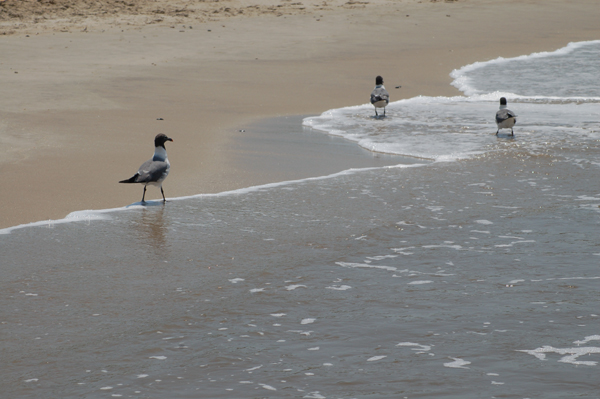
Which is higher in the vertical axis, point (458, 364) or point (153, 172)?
point (153, 172)

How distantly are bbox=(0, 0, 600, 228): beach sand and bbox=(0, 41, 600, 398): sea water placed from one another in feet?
4.10

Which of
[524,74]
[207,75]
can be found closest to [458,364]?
[207,75]

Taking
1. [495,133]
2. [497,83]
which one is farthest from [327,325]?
[497,83]

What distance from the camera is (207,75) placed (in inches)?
704

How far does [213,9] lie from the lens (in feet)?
88.9

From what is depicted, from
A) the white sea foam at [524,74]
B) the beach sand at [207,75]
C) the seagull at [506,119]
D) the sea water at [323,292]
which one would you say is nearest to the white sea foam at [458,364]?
the sea water at [323,292]

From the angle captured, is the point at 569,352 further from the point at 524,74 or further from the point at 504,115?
the point at 524,74

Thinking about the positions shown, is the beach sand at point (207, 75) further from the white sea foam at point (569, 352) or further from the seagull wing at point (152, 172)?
the white sea foam at point (569, 352)

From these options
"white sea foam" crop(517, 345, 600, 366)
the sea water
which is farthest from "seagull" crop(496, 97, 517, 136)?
"white sea foam" crop(517, 345, 600, 366)

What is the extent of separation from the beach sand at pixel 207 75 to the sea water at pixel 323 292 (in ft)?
4.10

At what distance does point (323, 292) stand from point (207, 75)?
13.1 meters

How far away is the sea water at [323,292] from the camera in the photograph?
4.24 meters

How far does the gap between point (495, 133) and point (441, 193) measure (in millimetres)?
4550

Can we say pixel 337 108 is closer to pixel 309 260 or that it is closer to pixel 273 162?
pixel 273 162
